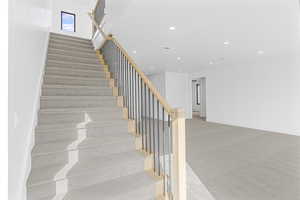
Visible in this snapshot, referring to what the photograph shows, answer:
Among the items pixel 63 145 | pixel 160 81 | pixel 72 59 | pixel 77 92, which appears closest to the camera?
pixel 63 145

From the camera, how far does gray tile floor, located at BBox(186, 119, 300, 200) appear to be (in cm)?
222

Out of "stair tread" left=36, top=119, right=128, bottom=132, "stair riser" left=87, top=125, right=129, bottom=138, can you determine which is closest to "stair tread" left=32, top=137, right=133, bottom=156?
"stair riser" left=87, top=125, right=129, bottom=138

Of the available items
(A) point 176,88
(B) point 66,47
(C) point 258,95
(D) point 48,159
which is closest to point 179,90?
(A) point 176,88

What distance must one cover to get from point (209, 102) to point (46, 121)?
314 inches

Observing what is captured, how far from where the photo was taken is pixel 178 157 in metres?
1.82

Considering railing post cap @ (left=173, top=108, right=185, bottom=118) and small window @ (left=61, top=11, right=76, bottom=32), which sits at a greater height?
small window @ (left=61, top=11, right=76, bottom=32)

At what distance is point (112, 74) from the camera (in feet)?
11.8

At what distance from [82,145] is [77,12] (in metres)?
7.39

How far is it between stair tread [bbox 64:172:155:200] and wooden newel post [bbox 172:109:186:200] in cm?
30

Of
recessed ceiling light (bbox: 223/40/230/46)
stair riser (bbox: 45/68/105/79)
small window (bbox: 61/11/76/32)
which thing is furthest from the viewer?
small window (bbox: 61/11/76/32)

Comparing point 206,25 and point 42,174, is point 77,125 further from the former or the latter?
point 206,25

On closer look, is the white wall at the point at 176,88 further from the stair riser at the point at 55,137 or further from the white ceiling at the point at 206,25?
the stair riser at the point at 55,137

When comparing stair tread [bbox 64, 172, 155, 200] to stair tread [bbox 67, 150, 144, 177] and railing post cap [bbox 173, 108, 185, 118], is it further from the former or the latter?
railing post cap [bbox 173, 108, 185, 118]

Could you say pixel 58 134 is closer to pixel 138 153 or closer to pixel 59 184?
pixel 59 184
